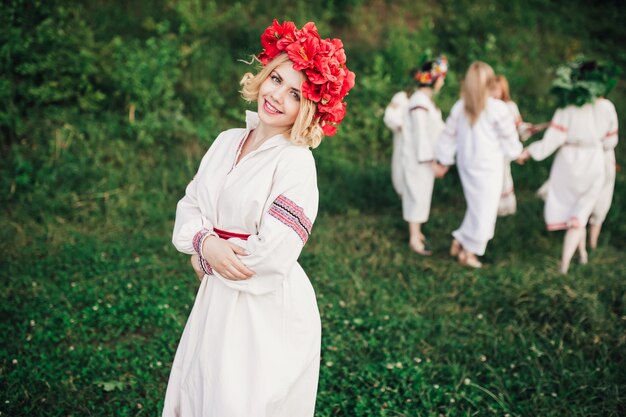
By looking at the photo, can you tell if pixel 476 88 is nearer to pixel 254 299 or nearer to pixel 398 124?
pixel 398 124

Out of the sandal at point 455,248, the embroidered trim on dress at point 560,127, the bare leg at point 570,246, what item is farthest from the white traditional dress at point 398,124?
the bare leg at point 570,246

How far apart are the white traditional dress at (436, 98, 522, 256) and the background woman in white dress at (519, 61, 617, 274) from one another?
38cm

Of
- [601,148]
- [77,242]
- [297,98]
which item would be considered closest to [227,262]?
[297,98]

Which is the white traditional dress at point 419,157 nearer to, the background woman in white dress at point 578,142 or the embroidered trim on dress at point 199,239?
the background woman in white dress at point 578,142

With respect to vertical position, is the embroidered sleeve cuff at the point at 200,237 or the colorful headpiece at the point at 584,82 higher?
the colorful headpiece at the point at 584,82

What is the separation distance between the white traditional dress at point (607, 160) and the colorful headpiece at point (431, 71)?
1.53 m

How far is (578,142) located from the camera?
5.93 metres

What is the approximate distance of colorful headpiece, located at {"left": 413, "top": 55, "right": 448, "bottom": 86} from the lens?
620cm

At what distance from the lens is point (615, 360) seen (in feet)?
14.1

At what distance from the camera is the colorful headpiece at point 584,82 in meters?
5.72

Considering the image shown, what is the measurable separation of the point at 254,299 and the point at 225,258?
0.77ft

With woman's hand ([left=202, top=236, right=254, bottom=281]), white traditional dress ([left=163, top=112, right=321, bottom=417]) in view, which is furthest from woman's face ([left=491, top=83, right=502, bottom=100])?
woman's hand ([left=202, top=236, right=254, bottom=281])

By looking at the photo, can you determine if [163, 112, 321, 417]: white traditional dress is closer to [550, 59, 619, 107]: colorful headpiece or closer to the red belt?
the red belt

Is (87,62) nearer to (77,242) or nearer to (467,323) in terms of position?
(77,242)
